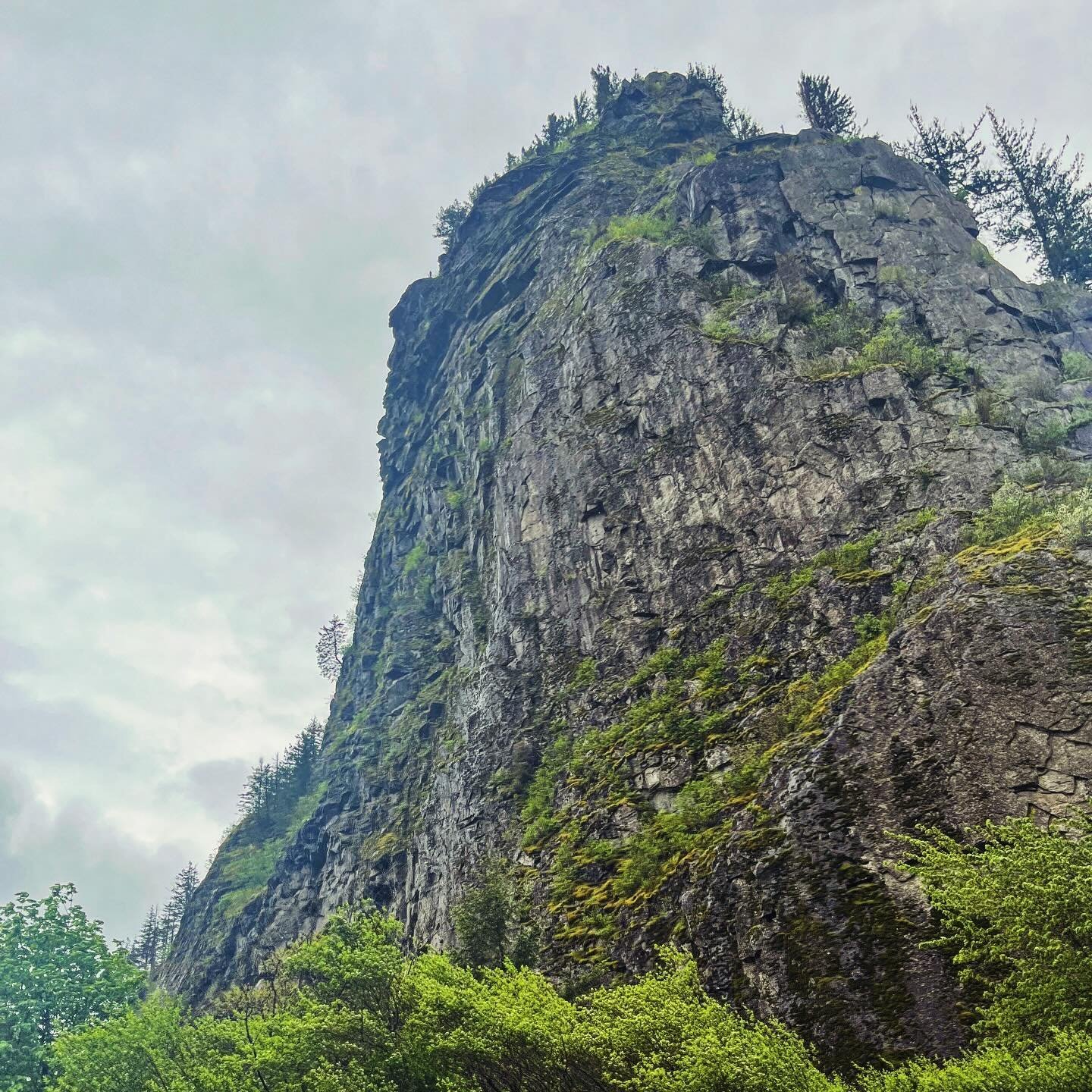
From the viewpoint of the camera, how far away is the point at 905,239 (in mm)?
57156

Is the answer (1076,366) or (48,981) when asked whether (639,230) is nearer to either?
(1076,366)

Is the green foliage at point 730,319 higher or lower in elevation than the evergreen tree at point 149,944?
higher

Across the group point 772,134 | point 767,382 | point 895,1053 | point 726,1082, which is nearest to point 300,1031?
point 726,1082

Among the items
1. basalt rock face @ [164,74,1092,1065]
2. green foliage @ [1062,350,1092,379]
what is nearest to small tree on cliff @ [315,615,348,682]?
basalt rock face @ [164,74,1092,1065]

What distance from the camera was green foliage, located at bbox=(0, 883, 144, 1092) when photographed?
32.6 metres

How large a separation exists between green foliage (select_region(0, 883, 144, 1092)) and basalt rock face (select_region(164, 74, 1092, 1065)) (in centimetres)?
1511

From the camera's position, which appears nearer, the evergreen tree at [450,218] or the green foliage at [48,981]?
the green foliage at [48,981]

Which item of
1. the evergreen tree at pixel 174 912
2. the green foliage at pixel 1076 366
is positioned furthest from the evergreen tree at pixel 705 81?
the evergreen tree at pixel 174 912

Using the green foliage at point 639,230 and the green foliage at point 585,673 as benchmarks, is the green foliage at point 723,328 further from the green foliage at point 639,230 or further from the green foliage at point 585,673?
the green foliage at point 585,673

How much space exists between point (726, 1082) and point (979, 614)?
16915 mm

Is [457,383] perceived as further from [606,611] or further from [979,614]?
[979,614]

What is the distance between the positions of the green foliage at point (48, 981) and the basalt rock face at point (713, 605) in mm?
15114

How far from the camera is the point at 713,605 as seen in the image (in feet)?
133

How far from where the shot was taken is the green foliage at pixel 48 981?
107 ft
